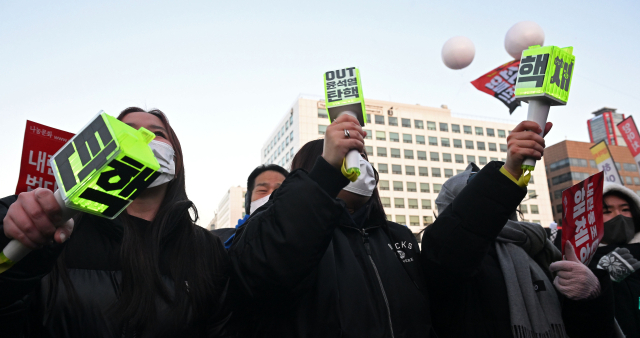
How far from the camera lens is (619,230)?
11.6ft

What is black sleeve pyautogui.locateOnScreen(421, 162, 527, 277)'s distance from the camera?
1866 millimetres

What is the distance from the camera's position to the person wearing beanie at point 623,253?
2961 mm

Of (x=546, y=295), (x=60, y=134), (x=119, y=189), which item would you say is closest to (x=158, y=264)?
(x=119, y=189)

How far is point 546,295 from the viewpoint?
2.40 metres

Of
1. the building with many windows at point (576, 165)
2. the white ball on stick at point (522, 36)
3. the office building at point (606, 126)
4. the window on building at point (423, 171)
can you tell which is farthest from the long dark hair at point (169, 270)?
the office building at point (606, 126)

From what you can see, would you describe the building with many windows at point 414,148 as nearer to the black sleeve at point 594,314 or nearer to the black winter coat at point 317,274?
the black sleeve at point 594,314

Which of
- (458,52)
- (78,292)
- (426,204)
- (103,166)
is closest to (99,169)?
(103,166)

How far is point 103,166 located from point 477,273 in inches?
74.7

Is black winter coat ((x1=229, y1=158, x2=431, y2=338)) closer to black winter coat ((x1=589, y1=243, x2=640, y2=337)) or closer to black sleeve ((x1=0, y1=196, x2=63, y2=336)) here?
black sleeve ((x1=0, y1=196, x2=63, y2=336))

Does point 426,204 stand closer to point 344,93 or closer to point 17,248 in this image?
point 344,93

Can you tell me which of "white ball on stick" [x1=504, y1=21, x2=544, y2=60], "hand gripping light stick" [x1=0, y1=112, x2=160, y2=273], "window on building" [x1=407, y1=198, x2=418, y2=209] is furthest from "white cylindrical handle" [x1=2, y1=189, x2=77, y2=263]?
"window on building" [x1=407, y1=198, x2=418, y2=209]

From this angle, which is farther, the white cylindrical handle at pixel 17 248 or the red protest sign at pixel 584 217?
the red protest sign at pixel 584 217

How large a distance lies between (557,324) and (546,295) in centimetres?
16

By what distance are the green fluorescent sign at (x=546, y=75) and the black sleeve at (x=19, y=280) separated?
69.3 inches
